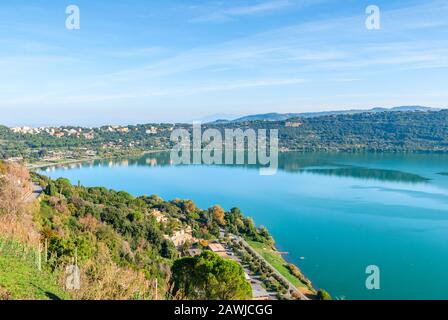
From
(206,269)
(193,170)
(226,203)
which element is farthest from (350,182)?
(206,269)

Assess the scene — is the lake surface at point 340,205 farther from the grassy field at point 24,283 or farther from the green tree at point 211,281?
the grassy field at point 24,283

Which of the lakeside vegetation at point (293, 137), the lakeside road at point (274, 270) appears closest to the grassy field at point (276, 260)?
the lakeside road at point (274, 270)

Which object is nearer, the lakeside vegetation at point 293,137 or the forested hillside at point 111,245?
the forested hillside at point 111,245

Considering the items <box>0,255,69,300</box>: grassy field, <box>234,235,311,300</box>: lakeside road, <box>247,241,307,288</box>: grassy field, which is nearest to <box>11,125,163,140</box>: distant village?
<box>234,235,311,300</box>: lakeside road

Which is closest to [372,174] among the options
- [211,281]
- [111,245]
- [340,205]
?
[340,205]

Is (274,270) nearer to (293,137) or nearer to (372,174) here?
(372,174)

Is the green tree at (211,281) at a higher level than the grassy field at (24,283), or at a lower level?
lower
